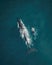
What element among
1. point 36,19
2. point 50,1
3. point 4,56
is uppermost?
point 50,1

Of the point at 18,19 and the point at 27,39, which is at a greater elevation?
the point at 18,19

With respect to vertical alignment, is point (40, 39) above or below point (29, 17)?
below

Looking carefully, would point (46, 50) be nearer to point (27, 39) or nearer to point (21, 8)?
point (27, 39)

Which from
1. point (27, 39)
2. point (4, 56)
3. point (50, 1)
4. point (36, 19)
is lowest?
point (4, 56)

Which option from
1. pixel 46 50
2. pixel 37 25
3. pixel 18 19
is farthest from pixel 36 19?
pixel 46 50

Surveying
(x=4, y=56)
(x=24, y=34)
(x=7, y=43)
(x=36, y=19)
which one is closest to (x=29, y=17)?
(x=36, y=19)

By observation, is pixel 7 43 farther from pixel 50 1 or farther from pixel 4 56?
pixel 50 1
